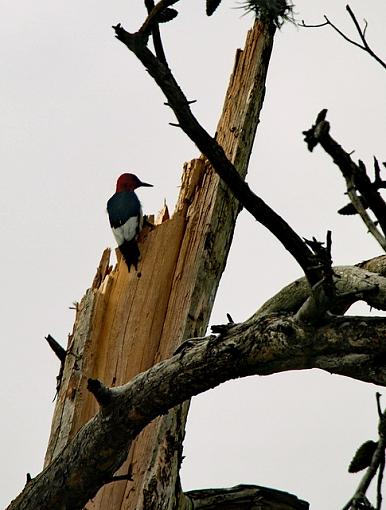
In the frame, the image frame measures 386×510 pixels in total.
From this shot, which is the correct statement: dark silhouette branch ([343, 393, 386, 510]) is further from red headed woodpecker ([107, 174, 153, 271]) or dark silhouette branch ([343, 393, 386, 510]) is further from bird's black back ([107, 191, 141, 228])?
bird's black back ([107, 191, 141, 228])

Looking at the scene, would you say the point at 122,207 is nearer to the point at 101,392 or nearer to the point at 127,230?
the point at 127,230

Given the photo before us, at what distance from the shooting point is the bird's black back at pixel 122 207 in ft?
27.0

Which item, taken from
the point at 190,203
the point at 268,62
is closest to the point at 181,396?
the point at 190,203

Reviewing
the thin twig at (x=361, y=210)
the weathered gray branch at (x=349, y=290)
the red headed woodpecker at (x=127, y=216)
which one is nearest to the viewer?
the thin twig at (x=361, y=210)

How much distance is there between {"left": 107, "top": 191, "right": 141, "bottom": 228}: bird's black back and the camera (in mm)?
8242

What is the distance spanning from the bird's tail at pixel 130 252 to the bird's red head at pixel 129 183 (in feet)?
8.58

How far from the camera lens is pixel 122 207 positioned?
28.2 ft

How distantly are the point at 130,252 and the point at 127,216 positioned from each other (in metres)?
1.42

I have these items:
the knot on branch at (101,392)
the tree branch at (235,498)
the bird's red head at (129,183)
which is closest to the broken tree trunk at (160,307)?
the tree branch at (235,498)

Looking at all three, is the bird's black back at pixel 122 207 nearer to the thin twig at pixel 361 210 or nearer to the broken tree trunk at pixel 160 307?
the broken tree trunk at pixel 160 307

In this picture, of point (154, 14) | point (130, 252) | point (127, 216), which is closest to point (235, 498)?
point (130, 252)

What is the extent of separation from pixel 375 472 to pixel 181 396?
6.36 ft

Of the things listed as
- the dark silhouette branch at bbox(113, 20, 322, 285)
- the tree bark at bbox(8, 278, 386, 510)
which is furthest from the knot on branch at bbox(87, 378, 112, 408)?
the dark silhouette branch at bbox(113, 20, 322, 285)

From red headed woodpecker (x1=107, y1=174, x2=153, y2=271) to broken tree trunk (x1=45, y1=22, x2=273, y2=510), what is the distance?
95 millimetres
